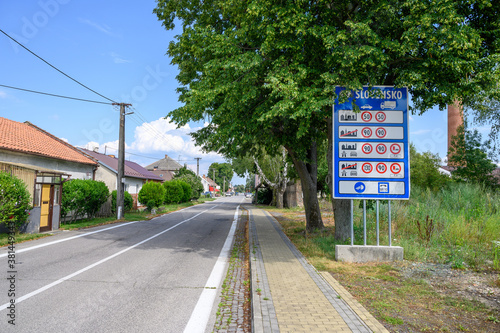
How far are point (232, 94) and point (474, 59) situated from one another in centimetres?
543

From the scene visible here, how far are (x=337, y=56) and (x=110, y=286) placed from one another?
6.78 m

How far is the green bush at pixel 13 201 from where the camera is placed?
10.6 meters

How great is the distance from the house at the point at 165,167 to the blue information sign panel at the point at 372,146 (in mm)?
61334

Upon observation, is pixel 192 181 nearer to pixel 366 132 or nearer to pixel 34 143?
pixel 34 143

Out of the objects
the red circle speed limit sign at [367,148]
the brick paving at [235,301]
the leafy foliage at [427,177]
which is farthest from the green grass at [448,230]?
the leafy foliage at [427,177]

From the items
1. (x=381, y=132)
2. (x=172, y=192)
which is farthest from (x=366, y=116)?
(x=172, y=192)

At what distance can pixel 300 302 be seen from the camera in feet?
15.5

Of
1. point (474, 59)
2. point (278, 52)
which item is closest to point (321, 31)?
point (278, 52)

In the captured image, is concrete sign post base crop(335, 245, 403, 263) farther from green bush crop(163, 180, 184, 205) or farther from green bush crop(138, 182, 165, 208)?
green bush crop(163, 180, 184, 205)

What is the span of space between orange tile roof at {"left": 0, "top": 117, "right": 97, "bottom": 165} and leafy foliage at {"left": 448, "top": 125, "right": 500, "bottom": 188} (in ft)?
79.1

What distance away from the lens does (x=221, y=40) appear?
839 centimetres

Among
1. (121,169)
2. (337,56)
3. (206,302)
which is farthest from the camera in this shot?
(121,169)

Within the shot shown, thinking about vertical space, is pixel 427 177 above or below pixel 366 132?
below

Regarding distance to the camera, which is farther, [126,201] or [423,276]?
[126,201]
